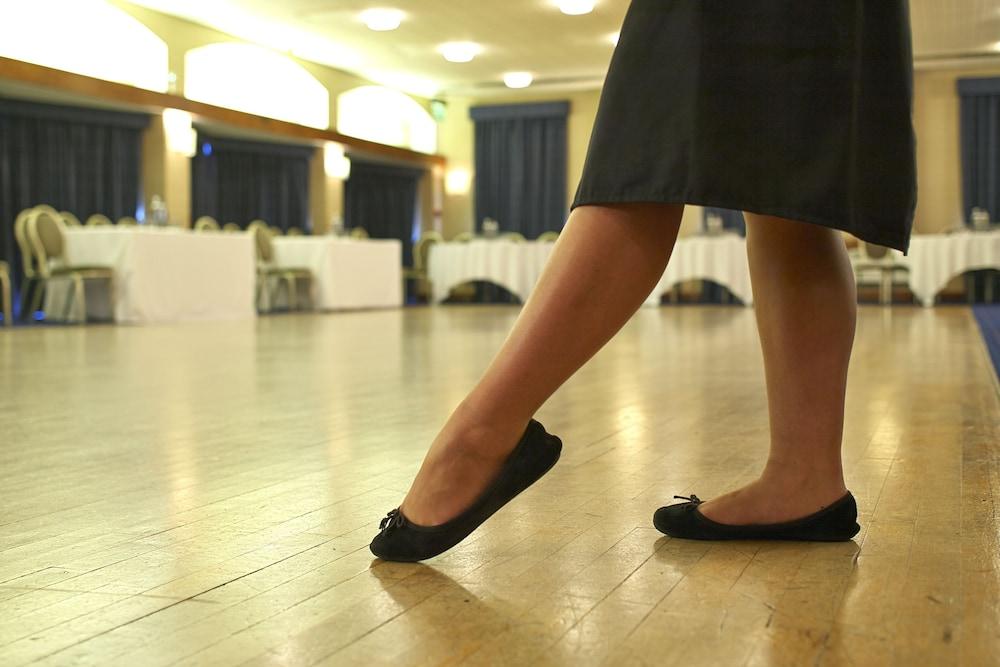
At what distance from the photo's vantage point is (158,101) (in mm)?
10328

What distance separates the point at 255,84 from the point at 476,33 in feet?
8.86

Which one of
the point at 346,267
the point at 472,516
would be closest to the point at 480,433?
the point at 472,516

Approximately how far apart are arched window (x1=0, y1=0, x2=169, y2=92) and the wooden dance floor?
7973mm

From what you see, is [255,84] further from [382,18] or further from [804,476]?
[804,476]

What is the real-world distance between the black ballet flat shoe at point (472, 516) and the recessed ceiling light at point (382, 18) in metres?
9.66

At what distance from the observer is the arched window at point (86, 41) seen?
9.48 meters

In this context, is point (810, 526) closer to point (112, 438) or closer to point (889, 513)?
point (889, 513)

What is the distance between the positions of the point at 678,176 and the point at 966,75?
13.0 metres

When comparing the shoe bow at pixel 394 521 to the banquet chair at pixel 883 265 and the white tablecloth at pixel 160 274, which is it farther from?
the banquet chair at pixel 883 265

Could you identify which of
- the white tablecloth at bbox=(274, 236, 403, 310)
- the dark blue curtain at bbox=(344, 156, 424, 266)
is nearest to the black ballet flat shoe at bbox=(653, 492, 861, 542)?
the white tablecloth at bbox=(274, 236, 403, 310)

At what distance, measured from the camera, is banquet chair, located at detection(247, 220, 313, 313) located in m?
10.2

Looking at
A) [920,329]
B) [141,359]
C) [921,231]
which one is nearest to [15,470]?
[141,359]

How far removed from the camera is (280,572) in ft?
3.20

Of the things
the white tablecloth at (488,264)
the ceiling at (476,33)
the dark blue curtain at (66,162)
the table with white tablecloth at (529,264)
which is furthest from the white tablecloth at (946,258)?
the dark blue curtain at (66,162)
